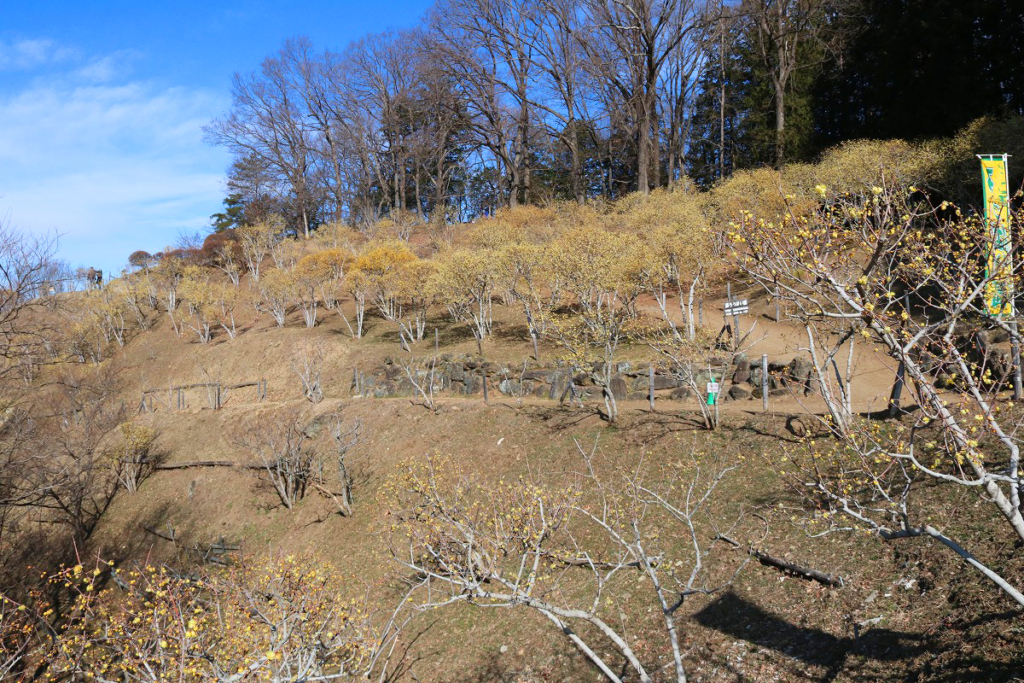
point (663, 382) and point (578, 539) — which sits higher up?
point (663, 382)

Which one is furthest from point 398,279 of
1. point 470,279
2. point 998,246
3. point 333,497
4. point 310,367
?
point 998,246

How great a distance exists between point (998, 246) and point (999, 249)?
0.60 metres

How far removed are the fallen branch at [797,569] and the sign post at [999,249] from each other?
4.12 metres

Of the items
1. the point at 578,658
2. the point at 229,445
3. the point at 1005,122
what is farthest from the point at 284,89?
the point at 578,658

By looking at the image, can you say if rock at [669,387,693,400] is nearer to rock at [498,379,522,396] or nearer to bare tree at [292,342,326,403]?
rock at [498,379,522,396]

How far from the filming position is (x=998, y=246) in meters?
5.61

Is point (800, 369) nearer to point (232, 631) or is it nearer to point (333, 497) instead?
point (333, 497)

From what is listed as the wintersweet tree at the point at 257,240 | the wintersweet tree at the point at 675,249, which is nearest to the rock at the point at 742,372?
the wintersweet tree at the point at 675,249

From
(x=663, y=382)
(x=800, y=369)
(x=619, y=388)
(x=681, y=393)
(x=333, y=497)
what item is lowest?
(x=333, y=497)

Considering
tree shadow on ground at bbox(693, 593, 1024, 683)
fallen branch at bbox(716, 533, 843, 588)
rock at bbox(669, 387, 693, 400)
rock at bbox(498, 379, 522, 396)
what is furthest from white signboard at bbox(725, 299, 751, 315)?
tree shadow on ground at bbox(693, 593, 1024, 683)

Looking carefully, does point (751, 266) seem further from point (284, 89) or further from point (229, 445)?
point (284, 89)

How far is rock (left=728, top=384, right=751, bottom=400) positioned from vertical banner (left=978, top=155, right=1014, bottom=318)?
34.2 feet

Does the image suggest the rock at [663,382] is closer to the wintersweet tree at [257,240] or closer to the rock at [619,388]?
the rock at [619,388]

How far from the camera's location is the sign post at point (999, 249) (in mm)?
5598
